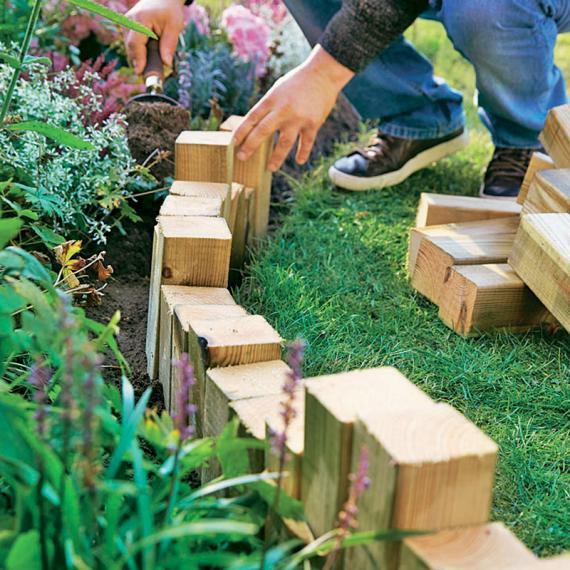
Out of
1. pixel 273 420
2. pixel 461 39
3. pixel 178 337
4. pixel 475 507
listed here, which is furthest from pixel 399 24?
pixel 475 507

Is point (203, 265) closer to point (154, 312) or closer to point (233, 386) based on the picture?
point (154, 312)

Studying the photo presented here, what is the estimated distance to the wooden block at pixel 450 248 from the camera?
2438 mm

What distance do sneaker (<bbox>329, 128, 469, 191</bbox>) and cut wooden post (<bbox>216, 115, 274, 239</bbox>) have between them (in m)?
0.48

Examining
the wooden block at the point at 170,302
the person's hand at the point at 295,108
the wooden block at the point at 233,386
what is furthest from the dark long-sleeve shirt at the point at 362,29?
the wooden block at the point at 233,386

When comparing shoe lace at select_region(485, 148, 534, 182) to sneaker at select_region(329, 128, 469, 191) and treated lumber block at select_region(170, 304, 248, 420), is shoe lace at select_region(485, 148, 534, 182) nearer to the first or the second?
sneaker at select_region(329, 128, 469, 191)

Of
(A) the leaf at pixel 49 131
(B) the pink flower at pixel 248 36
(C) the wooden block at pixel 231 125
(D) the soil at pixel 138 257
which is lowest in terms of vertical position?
(D) the soil at pixel 138 257

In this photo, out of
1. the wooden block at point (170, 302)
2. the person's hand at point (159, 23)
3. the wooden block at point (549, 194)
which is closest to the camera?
the wooden block at point (170, 302)

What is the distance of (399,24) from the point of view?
2.64 m

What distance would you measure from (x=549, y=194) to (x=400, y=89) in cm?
125

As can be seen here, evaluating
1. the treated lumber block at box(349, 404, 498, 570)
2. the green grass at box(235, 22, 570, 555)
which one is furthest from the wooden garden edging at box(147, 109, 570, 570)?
the green grass at box(235, 22, 570, 555)

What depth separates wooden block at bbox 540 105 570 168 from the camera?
238 centimetres

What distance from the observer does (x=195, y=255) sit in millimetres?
1967

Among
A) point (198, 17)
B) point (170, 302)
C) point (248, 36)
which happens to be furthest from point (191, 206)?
point (198, 17)

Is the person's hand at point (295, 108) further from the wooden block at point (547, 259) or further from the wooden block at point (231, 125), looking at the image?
the wooden block at point (547, 259)
